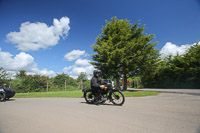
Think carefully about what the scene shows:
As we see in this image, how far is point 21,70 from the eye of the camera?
27.7m

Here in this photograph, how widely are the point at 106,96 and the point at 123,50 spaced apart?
951 centimetres

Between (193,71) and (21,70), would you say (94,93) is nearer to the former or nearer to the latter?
(193,71)

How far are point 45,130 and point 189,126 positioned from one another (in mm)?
3511

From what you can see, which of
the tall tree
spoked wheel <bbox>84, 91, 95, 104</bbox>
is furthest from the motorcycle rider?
the tall tree

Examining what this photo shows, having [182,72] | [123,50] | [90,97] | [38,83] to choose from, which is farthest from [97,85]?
[182,72]

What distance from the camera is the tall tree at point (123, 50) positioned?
51.3ft

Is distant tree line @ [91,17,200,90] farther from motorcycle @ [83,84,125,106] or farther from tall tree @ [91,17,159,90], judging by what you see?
motorcycle @ [83,84,125,106]

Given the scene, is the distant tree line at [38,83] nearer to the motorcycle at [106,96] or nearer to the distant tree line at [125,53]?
the distant tree line at [125,53]

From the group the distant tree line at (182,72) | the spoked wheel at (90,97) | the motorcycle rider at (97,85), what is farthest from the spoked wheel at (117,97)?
the distant tree line at (182,72)

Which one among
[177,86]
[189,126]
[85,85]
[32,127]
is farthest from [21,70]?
[177,86]

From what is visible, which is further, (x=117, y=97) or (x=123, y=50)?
(x=123, y=50)

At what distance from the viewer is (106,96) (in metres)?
6.86

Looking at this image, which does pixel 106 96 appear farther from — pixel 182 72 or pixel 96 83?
pixel 182 72

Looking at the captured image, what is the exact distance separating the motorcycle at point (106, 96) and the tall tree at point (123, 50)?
27.7 ft
